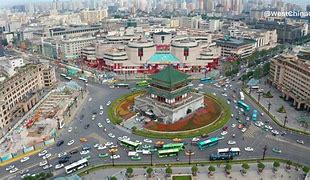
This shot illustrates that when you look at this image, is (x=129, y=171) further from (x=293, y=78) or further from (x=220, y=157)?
(x=293, y=78)

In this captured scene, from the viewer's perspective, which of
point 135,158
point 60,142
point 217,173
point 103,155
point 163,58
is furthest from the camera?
point 163,58

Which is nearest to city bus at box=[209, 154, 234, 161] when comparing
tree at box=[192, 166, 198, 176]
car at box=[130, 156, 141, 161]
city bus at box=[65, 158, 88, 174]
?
tree at box=[192, 166, 198, 176]

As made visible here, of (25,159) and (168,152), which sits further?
(168,152)

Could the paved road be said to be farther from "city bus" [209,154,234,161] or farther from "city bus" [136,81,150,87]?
"city bus" [136,81,150,87]

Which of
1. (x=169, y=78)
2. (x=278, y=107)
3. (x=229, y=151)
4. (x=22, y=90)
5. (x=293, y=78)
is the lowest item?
(x=229, y=151)

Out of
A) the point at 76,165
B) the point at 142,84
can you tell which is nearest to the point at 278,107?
the point at 142,84

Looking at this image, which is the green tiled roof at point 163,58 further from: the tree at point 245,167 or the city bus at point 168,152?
the tree at point 245,167

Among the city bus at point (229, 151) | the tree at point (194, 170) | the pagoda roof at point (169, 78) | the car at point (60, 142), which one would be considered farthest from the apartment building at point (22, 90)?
the city bus at point (229, 151)
